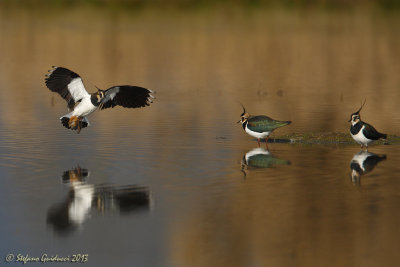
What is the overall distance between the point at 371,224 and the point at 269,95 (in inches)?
937

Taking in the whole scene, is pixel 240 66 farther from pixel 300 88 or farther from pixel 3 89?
pixel 3 89

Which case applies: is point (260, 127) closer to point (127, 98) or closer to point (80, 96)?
point (127, 98)

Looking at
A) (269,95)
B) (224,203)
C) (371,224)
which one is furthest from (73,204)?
(269,95)

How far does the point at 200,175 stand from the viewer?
57.1 feet

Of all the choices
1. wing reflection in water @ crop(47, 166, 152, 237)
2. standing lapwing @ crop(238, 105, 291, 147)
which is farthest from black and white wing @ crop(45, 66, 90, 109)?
standing lapwing @ crop(238, 105, 291, 147)

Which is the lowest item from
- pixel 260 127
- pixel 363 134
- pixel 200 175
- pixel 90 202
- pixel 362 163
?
pixel 90 202

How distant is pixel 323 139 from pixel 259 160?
373 centimetres

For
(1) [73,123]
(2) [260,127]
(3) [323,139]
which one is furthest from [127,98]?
(3) [323,139]

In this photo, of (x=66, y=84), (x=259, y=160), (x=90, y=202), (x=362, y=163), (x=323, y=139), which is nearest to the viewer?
(x=90, y=202)

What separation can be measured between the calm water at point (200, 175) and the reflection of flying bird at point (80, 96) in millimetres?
845

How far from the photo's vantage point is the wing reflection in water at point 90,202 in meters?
13.4

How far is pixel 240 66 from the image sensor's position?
4978 cm

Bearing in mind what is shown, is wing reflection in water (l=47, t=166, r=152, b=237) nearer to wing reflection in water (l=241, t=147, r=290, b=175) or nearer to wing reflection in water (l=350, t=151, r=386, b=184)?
wing reflection in water (l=241, t=147, r=290, b=175)

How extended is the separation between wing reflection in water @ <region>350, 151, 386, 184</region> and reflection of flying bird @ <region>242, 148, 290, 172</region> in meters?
1.46
